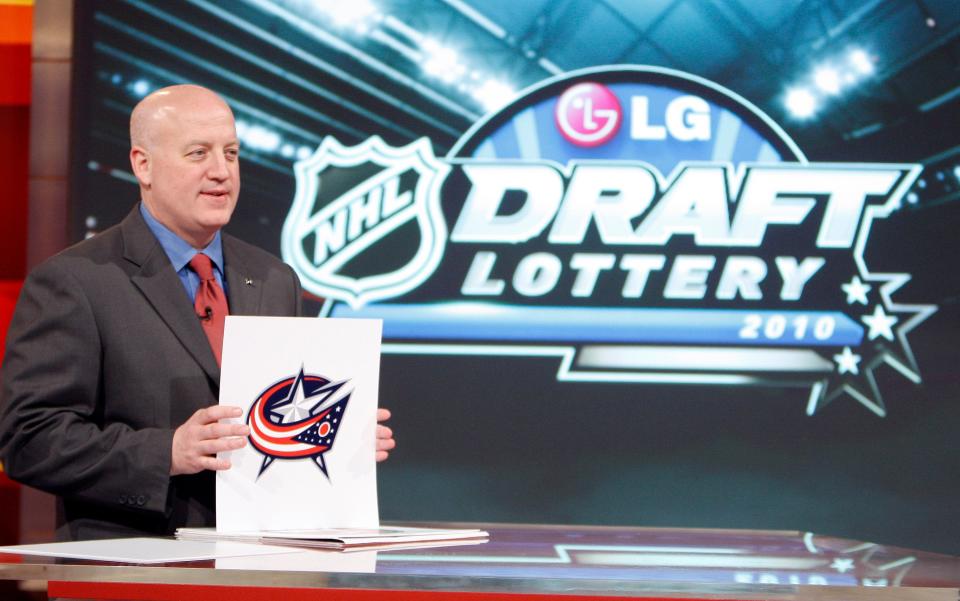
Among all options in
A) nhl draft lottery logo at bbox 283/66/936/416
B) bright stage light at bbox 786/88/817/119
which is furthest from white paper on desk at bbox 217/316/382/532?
bright stage light at bbox 786/88/817/119

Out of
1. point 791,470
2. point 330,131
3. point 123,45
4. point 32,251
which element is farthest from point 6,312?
point 791,470

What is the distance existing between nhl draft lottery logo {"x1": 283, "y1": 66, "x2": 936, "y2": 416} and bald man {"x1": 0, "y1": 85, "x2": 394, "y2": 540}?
6.95ft

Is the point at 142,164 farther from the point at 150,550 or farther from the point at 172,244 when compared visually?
the point at 150,550

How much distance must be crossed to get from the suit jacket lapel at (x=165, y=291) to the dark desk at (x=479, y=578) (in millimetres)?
576

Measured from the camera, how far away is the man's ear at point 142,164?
2029 mm

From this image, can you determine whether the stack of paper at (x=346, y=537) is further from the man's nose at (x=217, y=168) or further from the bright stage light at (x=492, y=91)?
the bright stage light at (x=492, y=91)

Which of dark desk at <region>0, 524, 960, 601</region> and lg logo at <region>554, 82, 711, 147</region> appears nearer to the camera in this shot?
dark desk at <region>0, 524, 960, 601</region>

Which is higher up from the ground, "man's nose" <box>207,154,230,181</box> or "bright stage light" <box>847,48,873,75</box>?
"bright stage light" <box>847,48,873,75</box>

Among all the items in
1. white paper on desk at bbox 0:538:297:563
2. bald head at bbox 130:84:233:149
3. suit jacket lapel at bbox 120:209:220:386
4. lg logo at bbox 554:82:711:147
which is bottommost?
white paper on desk at bbox 0:538:297:563

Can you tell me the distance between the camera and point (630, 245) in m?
4.22

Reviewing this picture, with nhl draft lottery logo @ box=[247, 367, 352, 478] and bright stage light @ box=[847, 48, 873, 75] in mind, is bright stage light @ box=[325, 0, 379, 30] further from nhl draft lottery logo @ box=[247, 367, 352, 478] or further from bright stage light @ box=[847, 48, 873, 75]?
nhl draft lottery logo @ box=[247, 367, 352, 478]

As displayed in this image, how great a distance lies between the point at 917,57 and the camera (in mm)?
4246

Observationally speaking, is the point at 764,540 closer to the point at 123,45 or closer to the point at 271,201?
the point at 271,201

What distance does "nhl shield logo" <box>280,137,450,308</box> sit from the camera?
4.26m
